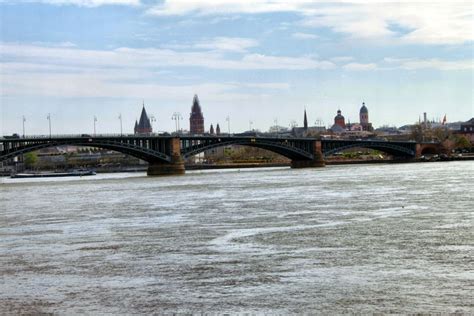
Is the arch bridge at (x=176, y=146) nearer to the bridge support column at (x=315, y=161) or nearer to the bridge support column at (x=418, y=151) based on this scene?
the bridge support column at (x=315, y=161)

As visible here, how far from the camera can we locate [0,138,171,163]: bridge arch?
80.2m

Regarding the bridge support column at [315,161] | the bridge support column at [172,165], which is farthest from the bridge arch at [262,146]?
the bridge support column at [172,165]

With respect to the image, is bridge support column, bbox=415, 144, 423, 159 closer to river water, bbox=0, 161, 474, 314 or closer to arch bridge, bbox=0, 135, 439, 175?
arch bridge, bbox=0, 135, 439, 175

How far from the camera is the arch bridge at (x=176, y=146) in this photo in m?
83.7

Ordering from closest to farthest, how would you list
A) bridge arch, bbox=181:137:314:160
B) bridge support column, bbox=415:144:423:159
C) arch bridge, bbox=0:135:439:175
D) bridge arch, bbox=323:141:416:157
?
arch bridge, bbox=0:135:439:175, bridge arch, bbox=181:137:314:160, bridge arch, bbox=323:141:416:157, bridge support column, bbox=415:144:423:159

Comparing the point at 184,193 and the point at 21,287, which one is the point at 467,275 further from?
the point at 184,193

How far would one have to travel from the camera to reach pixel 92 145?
8719cm

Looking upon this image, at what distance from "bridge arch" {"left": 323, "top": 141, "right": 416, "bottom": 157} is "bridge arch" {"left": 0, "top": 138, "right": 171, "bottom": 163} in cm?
2856

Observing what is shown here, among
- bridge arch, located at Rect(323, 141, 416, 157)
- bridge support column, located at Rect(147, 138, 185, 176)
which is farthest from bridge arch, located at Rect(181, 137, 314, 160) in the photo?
bridge arch, located at Rect(323, 141, 416, 157)

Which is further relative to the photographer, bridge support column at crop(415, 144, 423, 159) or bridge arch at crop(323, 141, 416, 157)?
bridge support column at crop(415, 144, 423, 159)

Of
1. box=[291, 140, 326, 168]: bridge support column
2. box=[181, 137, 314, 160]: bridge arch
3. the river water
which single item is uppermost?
box=[181, 137, 314, 160]: bridge arch

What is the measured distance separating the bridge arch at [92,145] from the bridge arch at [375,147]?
28.6m

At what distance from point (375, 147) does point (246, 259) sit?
102 m

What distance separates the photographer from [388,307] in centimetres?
1572
